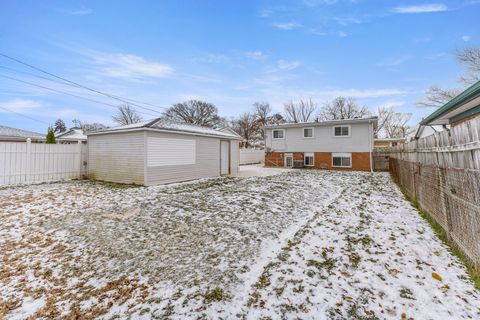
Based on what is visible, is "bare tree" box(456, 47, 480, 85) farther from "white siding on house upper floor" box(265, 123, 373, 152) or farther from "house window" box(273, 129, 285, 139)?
"house window" box(273, 129, 285, 139)

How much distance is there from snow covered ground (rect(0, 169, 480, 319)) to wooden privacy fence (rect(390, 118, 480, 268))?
38 centimetres

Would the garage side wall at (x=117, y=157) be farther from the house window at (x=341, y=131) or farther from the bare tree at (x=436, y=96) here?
the bare tree at (x=436, y=96)

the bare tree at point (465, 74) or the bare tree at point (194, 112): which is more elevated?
the bare tree at point (194, 112)

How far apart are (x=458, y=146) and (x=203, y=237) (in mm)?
4479

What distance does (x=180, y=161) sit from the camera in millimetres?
11141

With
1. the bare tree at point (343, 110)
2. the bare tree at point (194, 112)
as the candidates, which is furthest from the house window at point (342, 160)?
the bare tree at point (194, 112)

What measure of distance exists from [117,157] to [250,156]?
17.4 meters

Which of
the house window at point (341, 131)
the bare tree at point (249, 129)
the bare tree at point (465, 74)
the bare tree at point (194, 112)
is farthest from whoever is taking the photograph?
the bare tree at point (249, 129)

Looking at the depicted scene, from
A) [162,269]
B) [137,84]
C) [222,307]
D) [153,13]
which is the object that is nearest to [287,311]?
[222,307]

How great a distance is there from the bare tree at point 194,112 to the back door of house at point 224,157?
27234 millimetres

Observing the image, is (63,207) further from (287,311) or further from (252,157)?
(252,157)

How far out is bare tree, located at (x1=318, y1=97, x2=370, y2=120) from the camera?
3806 cm

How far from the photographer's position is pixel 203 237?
4371mm

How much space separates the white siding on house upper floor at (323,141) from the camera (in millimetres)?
17125
